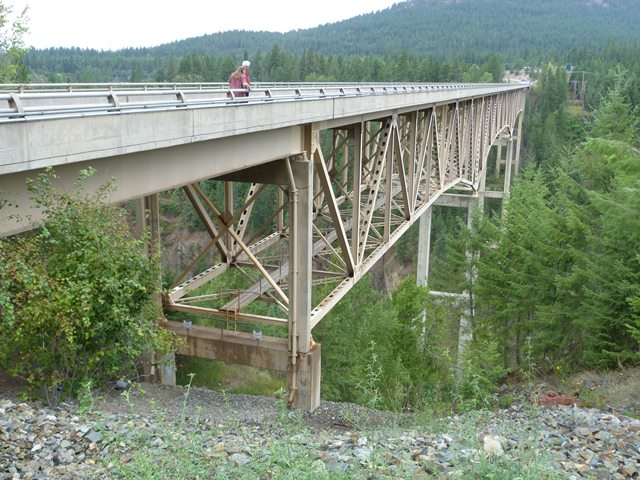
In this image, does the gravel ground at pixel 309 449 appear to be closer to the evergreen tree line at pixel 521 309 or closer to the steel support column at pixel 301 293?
the evergreen tree line at pixel 521 309

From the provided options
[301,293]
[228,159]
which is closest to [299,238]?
[301,293]

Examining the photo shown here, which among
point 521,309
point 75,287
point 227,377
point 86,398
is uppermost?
point 75,287

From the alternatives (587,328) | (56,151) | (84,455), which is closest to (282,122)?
(56,151)

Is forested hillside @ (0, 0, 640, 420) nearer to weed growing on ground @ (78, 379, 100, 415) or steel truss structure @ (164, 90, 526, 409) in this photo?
weed growing on ground @ (78, 379, 100, 415)

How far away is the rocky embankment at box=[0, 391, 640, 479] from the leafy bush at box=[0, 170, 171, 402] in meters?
0.80

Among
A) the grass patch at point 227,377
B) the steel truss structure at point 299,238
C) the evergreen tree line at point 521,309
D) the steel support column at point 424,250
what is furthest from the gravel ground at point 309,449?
the steel support column at point 424,250

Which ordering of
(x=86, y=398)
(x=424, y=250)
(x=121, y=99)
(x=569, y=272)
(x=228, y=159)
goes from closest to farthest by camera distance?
(x=86, y=398)
(x=121, y=99)
(x=228, y=159)
(x=569, y=272)
(x=424, y=250)

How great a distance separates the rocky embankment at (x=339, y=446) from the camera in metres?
6.25

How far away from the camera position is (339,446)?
755 cm

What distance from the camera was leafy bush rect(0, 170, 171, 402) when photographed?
6.86 metres

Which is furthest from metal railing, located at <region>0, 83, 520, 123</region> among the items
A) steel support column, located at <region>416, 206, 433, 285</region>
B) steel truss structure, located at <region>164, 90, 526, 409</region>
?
steel support column, located at <region>416, 206, 433, 285</region>

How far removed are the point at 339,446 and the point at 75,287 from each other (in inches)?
145

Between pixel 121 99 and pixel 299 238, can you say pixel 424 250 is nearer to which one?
pixel 299 238

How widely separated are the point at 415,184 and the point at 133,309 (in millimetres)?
12841
